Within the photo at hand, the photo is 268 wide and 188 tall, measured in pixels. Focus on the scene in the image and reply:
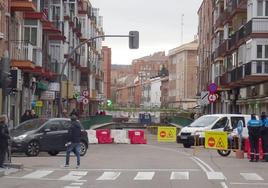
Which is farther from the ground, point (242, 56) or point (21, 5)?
point (21, 5)

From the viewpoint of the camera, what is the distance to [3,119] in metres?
21.7

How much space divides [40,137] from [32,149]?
0.56 m

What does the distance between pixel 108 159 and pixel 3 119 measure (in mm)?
6909

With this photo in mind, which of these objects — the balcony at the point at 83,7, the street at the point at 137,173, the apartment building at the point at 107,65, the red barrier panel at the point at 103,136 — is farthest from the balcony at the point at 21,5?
the apartment building at the point at 107,65

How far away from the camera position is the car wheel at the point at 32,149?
91.6 ft

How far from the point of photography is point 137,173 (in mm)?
21062

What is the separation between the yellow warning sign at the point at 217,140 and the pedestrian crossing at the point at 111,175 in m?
8.72

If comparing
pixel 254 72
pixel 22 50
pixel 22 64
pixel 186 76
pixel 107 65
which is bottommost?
pixel 22 64

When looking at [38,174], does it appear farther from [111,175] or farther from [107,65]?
[107,65]

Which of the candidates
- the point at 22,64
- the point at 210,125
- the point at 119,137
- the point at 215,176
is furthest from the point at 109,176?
the point at 119,137

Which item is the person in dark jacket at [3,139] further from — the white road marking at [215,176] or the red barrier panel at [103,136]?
the red barrier panel at [103,136]

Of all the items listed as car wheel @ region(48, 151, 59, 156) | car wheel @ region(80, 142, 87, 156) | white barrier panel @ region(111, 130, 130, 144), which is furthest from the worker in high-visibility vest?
white barrier panel @ region(111, 130, 130, 144)

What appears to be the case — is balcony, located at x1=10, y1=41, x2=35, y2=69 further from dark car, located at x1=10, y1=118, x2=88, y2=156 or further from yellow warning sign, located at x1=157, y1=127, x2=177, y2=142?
dark car, located at x1=10, y1=118, x2=88, y2=156

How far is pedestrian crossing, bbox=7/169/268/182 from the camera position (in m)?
19.3
